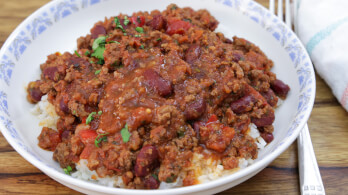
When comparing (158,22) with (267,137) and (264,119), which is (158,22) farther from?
(267,137)

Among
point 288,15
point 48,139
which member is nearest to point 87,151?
point 48,139

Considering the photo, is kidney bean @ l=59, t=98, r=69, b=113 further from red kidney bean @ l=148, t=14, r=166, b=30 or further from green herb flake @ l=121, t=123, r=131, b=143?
red kidney bean @ l=148, t=14, r=166, b=30

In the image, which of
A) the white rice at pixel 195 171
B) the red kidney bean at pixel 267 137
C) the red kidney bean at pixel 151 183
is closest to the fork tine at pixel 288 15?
the red kidney bean at pixel 267 137

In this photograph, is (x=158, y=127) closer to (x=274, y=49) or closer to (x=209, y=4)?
(x=274, y=49)

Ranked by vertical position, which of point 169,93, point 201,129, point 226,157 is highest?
point 169,93

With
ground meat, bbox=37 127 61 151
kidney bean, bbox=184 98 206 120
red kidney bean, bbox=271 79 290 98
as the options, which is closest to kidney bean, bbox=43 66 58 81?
ground meat, bbox=37 127 61 151

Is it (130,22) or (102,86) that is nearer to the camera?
(102,86)

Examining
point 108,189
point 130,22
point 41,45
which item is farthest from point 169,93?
point 41,45
